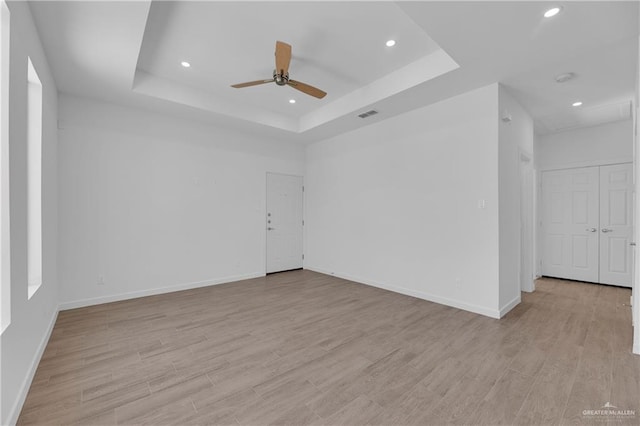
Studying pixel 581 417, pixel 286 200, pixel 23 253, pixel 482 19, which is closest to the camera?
pixel 581 417

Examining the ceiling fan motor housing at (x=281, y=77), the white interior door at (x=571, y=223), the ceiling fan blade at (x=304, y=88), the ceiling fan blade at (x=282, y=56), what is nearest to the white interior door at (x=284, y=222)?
the ceiling fan blade at (x=304, y=88)

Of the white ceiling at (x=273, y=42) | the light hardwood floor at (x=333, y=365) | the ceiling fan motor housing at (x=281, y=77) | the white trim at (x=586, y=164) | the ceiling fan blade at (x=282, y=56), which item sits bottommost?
the light hardwood floor at (x=333, y=365)

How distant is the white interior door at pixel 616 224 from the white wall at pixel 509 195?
2.23 meters

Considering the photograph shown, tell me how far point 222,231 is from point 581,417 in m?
4.92

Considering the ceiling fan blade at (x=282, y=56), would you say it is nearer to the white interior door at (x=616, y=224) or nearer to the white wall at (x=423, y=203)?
the white wall at (x=423, y=203)

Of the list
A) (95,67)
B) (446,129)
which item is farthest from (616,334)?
(95,67)

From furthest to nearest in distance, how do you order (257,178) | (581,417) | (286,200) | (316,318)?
1. (286,200)
2. (257,178)
3. (316,318)
4. (581,417)

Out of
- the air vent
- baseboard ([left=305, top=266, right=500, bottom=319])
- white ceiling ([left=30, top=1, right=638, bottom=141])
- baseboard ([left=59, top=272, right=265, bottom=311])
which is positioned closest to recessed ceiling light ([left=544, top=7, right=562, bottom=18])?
white ceiling ([left=30, top=1, right=638, bottom=141])

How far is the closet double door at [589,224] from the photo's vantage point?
15.6 feet

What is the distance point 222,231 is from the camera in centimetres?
513

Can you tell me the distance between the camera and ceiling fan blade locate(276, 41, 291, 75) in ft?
8.55

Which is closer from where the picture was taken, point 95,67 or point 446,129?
point 95,67

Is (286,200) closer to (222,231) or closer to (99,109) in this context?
(222,231)

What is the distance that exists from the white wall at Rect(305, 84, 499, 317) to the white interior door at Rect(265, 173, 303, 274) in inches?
31.2
